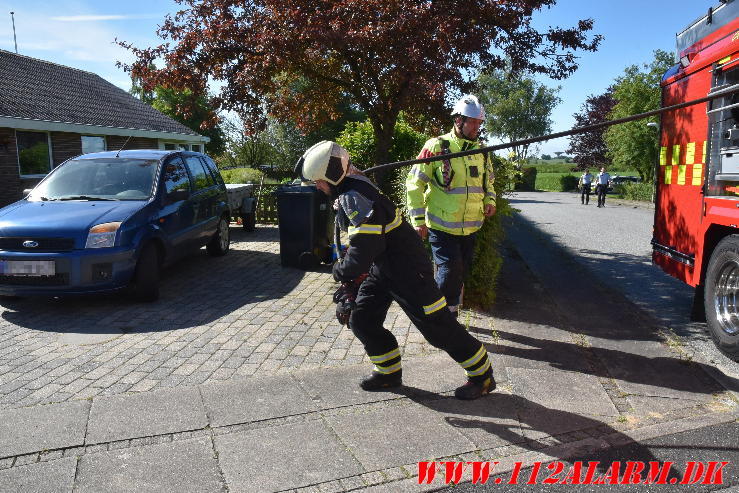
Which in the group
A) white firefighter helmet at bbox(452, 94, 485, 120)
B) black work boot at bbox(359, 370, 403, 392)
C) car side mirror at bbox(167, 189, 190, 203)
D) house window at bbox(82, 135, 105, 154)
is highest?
house window at bbox(82, 135, 105, 154)

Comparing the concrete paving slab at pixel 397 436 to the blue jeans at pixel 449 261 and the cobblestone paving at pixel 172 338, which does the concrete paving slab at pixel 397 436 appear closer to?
the cobblestone paving at pixel 172 338

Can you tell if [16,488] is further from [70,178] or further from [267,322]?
[70,178]

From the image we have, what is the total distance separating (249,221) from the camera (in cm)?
1267

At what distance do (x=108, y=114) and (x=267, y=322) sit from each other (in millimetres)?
18311

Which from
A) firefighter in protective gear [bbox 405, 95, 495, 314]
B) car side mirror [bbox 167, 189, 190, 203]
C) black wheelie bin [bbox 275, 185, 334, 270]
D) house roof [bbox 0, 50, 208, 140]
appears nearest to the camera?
firefighter in protective gear [bbox 405, 95, 495, 314]

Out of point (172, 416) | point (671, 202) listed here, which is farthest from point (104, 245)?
point (671, 202)

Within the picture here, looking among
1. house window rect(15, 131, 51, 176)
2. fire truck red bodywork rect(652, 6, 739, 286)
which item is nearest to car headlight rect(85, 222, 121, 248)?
fire truck red bodywork rect(652, 6, 739, 286)

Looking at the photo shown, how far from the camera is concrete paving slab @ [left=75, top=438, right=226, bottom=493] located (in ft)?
9.25

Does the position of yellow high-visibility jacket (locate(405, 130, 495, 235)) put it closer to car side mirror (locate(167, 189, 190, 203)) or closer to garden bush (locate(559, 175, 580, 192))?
car side mirror (locate(167, 189, 190, 203))

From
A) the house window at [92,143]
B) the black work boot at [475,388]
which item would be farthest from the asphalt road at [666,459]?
the house window at [92,143]

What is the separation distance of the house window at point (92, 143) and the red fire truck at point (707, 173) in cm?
1781

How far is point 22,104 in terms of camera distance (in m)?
16.8

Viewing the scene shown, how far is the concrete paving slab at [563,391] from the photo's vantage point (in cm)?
373

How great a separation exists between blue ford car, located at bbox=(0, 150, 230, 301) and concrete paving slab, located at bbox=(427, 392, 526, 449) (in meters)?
3.89
